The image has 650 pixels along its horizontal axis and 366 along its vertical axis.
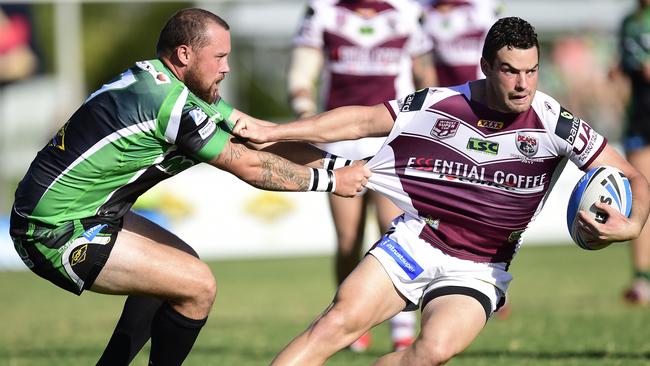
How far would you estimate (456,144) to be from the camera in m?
5.92

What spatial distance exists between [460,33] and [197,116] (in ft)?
16.3

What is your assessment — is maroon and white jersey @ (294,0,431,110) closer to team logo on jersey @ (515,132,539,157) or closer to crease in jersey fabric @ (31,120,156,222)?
team logo on jersey @ (515,132,539,157)

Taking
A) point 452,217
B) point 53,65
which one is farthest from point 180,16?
point 53,65

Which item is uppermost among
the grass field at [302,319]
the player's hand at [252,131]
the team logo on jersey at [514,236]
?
the player's hand at [252,131]

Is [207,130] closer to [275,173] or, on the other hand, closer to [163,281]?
[275,173]

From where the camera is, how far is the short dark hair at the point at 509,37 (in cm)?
561

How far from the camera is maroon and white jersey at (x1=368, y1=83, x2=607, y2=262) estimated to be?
5.79 metres

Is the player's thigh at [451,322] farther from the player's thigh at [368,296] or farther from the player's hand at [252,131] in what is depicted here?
the player's hand at [252,131]

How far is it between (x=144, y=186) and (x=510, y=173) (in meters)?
2.05

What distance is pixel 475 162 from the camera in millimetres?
5898

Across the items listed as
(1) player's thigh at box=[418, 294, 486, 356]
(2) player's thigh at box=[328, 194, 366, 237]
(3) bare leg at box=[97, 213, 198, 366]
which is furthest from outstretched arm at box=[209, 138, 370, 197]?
(2) player's thigh at box=[328, 194, 366, 237]

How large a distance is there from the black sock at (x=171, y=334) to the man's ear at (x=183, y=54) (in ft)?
4.58

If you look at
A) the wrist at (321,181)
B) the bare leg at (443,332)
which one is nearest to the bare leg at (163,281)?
the wrist at (321,181)

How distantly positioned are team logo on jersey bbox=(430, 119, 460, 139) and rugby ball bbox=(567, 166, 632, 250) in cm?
74
